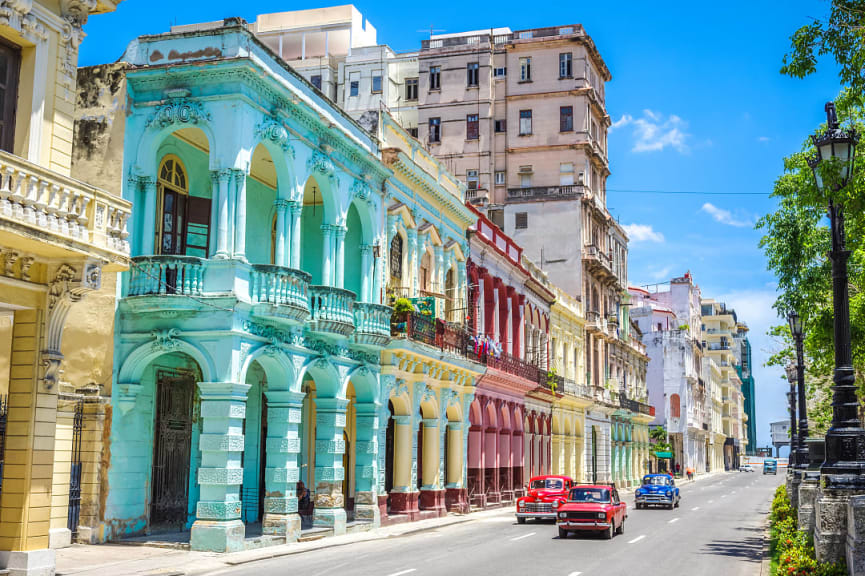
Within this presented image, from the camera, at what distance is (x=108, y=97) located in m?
19.9

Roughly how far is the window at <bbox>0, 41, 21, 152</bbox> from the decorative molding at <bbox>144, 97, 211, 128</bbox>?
6385 mm

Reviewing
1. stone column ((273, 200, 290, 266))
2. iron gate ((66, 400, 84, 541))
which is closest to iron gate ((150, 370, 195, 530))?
iron gate ((66, 400, 84, 541))

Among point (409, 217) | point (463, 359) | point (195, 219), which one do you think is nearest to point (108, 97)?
point (195, 219)

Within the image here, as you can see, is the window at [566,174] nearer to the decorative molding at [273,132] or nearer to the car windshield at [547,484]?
the car windshield at [547,484]

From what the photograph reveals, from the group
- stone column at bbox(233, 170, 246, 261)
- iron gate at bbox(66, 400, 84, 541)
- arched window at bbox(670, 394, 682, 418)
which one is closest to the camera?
iron gate at bbox(66, 400, 84, 541)

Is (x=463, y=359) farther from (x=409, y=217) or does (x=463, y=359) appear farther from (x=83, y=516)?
(x=83, y=516)

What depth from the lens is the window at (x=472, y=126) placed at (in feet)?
172

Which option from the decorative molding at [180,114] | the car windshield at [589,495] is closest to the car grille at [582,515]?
the car windshield at [589,495]

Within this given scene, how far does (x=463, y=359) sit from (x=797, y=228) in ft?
37.3

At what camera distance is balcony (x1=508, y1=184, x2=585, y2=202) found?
50.9 metres

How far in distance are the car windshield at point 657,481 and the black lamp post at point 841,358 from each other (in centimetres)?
2558

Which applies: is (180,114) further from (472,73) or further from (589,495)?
(472,73)

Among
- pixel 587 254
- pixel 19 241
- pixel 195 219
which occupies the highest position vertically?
pixel 587 254

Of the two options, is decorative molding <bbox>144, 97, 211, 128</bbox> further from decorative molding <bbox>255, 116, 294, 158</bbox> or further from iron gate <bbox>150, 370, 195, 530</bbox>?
iron gate <bbox>150, 370, 195, 530</bbox>
